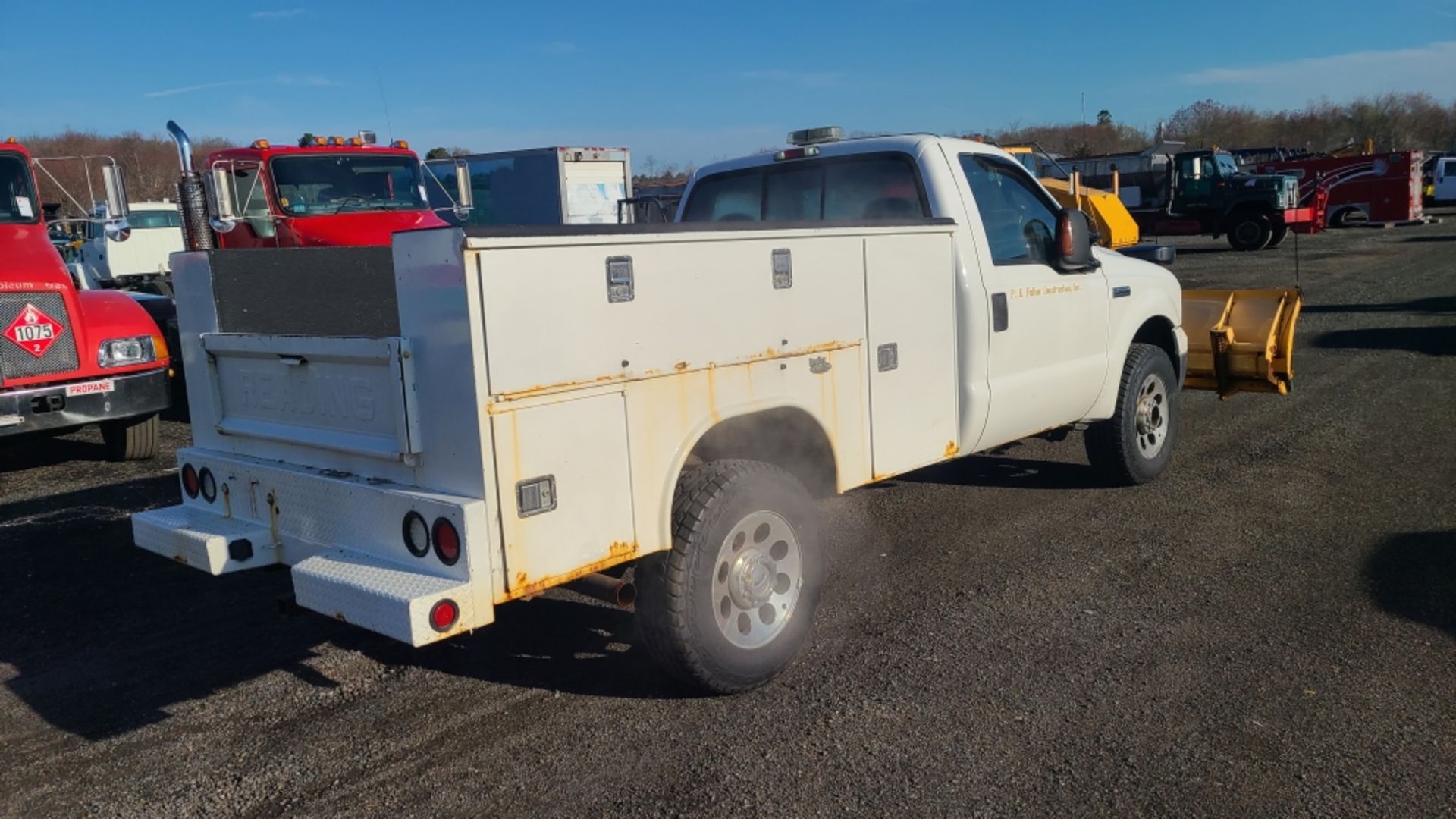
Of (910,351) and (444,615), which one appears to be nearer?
(444,615)

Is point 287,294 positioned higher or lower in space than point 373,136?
lower

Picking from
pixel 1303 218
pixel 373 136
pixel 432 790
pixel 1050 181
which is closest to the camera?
pixel 432 790

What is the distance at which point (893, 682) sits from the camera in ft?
14.1

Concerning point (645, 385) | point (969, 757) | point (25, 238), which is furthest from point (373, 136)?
point (969, 757)

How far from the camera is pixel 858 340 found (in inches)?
185

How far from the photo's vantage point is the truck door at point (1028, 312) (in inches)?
218

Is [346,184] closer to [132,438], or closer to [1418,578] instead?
[132,438]

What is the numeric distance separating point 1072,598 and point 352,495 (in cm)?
314

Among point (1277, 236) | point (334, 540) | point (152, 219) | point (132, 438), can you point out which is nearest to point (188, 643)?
point (334, 540)

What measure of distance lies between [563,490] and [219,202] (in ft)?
22.8

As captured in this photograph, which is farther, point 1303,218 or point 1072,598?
point 1303,218

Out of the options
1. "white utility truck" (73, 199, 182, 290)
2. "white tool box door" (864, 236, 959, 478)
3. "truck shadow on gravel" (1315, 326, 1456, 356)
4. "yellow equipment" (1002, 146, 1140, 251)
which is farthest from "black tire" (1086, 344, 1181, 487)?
"white utility truck" (73, 199, 182, 290)

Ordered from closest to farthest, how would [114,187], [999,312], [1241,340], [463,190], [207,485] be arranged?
[207,485] < [999,312] < [1241,340] < [114,187] < [463,190]

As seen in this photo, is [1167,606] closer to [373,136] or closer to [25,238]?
[25,238]
